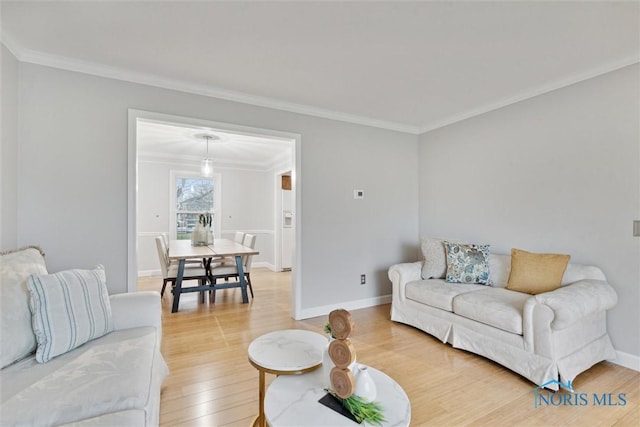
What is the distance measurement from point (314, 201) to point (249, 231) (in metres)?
3.68

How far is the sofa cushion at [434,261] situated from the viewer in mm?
3188

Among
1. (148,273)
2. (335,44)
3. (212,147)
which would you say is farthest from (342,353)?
(148,273)

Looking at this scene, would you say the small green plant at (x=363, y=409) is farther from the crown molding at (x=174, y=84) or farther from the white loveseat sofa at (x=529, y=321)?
the crown molding at (x=174, y=84)

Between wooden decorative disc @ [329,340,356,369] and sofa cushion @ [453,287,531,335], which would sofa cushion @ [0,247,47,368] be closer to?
wooden decorative disc @ [329,340,356,369]

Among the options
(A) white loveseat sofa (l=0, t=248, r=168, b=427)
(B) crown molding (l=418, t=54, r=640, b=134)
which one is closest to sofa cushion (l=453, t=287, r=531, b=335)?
(B) crown molding (l=418, t=54, r=640, b=134)

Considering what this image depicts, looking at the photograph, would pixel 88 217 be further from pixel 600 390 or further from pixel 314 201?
pixel 600 390

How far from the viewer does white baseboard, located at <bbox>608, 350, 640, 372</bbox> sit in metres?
2.25

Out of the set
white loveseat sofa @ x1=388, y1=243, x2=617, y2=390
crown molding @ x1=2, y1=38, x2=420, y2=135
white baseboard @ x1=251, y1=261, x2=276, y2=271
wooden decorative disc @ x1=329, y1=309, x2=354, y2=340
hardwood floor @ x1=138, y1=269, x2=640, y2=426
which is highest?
crown molding @ x1=2, y1=38, x2=420, y2=135

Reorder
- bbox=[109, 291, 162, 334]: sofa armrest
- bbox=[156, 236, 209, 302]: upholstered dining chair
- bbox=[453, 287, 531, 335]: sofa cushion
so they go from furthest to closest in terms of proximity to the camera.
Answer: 1. bbox=[156, 236, 209, 302]: upholstered dining chair
2. bbox=[453, 287, 531, 335]: sofa cushion
3. bbox=[109, 291, 162, 334]: sofa armrest

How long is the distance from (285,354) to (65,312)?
113 cm

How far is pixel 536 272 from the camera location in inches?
100

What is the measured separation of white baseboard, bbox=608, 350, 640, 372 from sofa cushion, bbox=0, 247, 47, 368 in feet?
12.7

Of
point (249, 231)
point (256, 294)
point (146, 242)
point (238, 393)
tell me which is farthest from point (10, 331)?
point (249, 231)

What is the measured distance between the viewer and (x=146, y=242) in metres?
5.74
